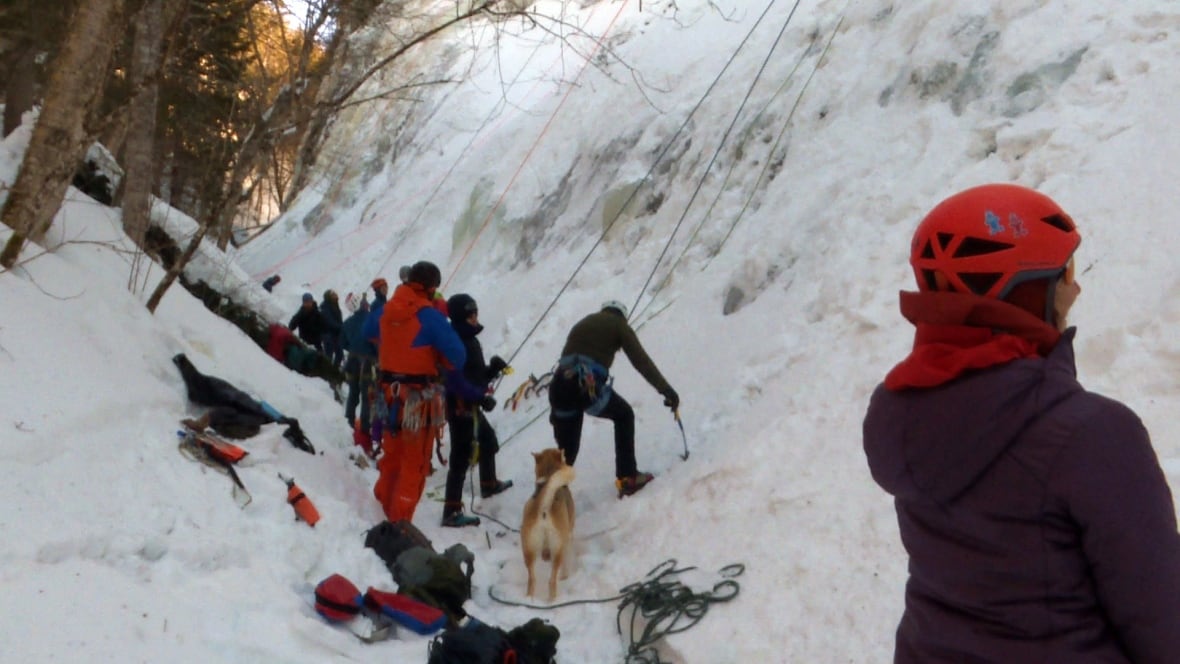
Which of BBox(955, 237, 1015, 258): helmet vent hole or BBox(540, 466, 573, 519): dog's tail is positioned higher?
BBox(955, 237, 1015, 258): helmet vent hole

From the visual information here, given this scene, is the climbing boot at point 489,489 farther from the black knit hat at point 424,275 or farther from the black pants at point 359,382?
the black knit hat at point 424,275

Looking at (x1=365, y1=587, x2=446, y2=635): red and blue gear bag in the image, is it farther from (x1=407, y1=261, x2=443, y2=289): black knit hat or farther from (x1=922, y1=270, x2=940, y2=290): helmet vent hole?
(x1=922, y1=270, x2=940, y2=290): helmet vent hole

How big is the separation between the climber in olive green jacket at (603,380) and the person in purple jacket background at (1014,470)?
4490 millimetres

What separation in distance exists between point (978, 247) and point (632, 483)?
480 centimetres

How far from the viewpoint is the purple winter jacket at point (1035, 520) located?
58.7 inches

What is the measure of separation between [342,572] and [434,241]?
12.4 metres

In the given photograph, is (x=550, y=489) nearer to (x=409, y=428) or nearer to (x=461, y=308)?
(x=409, y=428)

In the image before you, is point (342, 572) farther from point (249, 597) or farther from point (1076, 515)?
point (1076, 515)

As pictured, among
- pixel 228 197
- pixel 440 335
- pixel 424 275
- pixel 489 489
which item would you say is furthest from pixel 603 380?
pixel 228 197

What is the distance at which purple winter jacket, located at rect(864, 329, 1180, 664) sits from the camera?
149 cm

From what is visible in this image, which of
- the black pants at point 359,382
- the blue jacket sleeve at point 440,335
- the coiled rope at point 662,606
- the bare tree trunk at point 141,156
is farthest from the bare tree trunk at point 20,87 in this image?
the coiled rope at point 662,606

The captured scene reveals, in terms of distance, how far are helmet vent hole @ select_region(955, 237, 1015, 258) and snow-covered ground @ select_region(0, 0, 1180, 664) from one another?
2.59 meters

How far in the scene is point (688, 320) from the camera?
802 centimetres

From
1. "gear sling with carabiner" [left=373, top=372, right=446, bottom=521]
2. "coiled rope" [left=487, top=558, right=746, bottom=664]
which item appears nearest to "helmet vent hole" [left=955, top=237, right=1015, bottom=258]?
"coiled rope" [left=487, top=558, right=746, bottom=664]
